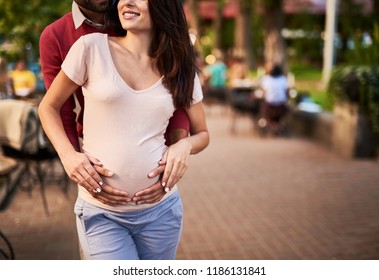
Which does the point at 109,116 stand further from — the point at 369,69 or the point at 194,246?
the point at 369,69

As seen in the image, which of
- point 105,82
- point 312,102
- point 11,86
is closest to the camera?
point 105,82

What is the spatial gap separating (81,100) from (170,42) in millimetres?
376

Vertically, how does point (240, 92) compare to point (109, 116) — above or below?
below

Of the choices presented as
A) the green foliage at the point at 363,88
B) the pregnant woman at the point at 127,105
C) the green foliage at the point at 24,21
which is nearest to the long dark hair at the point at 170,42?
the pregnant woman at the point at 127,105

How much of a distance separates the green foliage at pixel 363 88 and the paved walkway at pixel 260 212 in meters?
0.74

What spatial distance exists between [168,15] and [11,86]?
14.7 feet

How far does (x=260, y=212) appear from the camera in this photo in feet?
20.2

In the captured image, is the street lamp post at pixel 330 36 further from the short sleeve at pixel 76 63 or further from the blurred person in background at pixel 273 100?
the short sleeve at pixel 76 63

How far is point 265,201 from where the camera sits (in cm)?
664

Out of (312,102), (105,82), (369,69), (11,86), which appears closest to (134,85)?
(105,82)

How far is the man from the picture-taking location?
7.02 feet

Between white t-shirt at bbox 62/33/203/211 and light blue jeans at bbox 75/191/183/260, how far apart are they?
2.0 inches

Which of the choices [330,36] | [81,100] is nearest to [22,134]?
[81,100]

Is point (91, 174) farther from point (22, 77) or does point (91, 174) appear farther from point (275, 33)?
point (275, 33)
